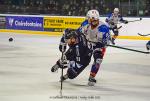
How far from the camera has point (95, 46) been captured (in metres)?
8.37

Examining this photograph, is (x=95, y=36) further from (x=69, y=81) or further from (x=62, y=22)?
(x=62, y=22)

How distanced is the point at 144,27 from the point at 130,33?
66 centimetres

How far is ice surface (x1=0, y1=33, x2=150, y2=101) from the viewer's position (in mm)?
7125

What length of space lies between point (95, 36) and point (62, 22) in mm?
13351

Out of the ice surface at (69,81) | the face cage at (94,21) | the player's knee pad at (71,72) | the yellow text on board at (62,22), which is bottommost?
the ice surface at (69,81)

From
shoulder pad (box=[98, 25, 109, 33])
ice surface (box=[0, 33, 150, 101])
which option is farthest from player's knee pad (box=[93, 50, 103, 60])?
ice surface (box=[0, 33, 150, 101])

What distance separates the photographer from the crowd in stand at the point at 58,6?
21875mm

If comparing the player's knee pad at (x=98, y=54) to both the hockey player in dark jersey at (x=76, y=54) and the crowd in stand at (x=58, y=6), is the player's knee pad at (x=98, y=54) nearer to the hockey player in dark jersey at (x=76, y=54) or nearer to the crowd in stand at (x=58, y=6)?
the hockey player in dark jersey at (x=76, y=54)

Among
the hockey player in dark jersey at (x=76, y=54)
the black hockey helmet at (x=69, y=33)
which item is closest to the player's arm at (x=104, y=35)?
the hockey player in dark jersey at (x=76, y=54)

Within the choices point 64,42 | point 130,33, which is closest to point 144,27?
point 130,33

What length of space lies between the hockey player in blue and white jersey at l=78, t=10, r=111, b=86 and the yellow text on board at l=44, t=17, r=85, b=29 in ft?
41.6

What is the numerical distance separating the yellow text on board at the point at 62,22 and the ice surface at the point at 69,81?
693 centimetres

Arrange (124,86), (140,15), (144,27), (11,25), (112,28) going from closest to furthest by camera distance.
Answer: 1. (124,86)
2. (112,28)
3. (144,27)
4. (140,15)
5. (11,25)

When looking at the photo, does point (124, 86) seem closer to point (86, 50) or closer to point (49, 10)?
point (86, 50)
